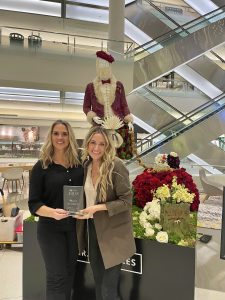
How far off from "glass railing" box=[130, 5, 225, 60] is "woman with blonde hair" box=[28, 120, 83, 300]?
740cm

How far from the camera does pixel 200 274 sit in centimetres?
364

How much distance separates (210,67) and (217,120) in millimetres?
3580

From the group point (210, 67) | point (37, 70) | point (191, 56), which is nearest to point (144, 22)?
point (210, 67)

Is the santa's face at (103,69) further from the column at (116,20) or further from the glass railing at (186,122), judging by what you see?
the column at (116,20)

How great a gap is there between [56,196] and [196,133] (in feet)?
27.0

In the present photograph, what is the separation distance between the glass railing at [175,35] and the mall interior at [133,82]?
28 millimetres

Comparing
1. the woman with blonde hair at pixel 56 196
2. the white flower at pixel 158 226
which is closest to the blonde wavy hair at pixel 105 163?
the woman with blonde hair at pixel 56 196

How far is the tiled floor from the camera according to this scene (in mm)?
3174

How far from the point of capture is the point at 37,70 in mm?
8156

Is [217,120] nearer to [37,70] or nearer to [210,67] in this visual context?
[210,67]

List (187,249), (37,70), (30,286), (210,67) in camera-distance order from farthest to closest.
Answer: (210,67) → (37,70) → (30,286) → (187,249)

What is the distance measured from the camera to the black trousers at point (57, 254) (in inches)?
83.6

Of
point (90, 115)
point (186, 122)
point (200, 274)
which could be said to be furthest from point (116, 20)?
point (200, 274)

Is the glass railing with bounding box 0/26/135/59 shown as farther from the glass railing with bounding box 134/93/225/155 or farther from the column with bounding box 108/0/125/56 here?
the glass railing with bounding box 134/93/225/155
